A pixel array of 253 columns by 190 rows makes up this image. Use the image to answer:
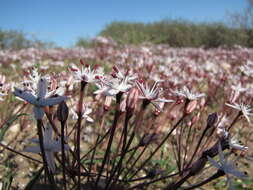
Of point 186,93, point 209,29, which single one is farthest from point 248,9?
point 186,93

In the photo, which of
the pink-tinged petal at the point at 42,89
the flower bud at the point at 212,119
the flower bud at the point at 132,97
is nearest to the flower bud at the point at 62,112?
the pink-tinged petal at the point at 42,89

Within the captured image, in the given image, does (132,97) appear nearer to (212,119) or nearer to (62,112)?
(62,112)

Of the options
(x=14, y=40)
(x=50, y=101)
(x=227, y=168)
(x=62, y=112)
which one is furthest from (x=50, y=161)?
(x=14, y=40)

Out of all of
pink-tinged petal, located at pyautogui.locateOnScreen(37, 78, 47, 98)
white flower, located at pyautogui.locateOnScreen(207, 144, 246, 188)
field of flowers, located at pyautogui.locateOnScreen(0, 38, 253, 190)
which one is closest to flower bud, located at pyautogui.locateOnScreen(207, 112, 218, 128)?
field of flowers, located at pyautogui.locateOnScreen(0, 38, 253, 190)

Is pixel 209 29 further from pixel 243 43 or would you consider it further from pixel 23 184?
pixel 23 184

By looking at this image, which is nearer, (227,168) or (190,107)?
(227,168)

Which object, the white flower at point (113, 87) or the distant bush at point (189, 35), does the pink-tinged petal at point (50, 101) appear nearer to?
the white flower at point (113, 87)

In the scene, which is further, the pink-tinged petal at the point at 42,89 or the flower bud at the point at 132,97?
the flower bud at the point at 132,97
